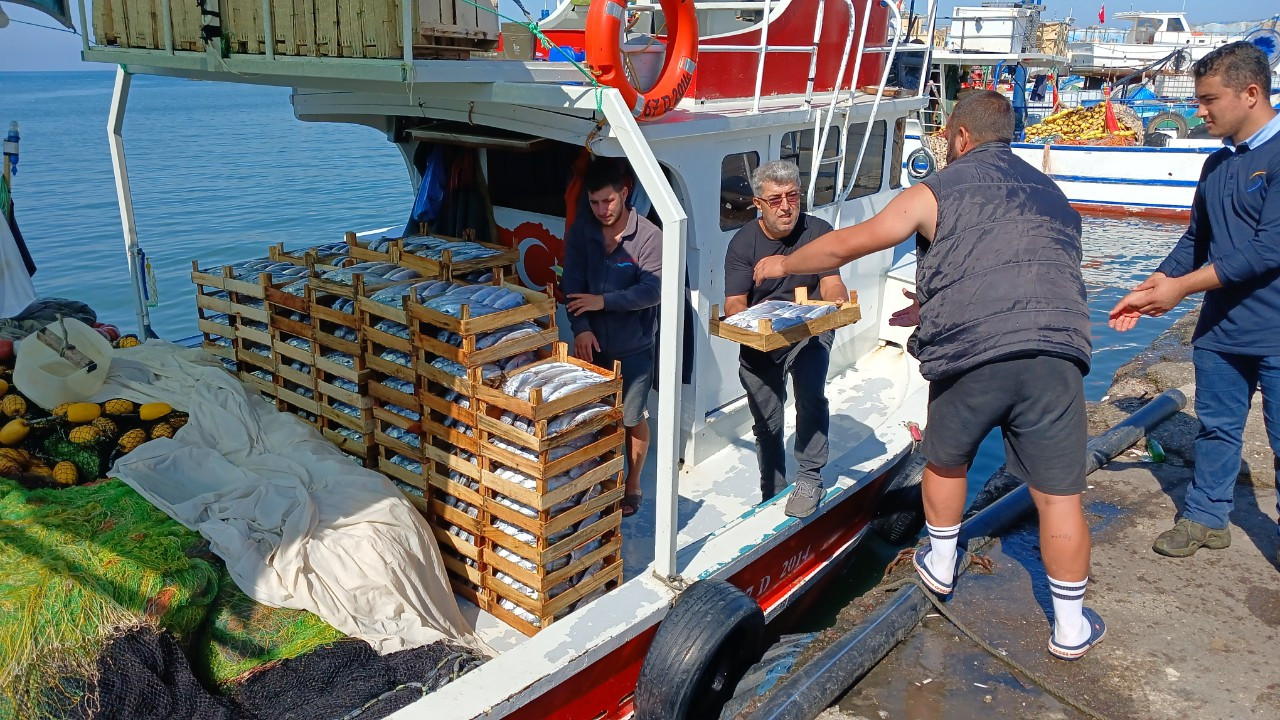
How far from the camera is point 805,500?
16.2 ft

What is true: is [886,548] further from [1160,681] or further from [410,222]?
[410,222]

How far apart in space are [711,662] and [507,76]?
2.80m

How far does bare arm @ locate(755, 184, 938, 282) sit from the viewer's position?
3385 mm

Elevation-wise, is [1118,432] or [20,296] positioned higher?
[20,296]

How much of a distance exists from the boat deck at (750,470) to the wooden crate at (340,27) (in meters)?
2.76

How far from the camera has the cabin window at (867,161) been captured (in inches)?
281

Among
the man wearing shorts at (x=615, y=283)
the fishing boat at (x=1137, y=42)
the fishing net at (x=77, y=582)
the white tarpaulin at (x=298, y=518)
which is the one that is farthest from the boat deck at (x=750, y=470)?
the fishing boat at (x=1137, y=42)

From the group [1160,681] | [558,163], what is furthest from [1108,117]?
[1160,681]

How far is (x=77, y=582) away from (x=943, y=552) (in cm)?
364

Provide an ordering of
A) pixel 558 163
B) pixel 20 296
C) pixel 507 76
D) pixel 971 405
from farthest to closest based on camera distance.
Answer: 1. pixel 558 163
2. pixel 20 296
3. pixel 507 76
4. pixel 971 405

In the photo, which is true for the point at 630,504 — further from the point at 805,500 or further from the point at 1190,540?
the point at 1190,540

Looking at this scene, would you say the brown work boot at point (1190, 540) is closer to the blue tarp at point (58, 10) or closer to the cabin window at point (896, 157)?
the cabin window at point (896, 157)

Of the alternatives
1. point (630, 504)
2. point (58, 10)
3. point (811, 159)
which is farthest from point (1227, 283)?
point (58, 10)

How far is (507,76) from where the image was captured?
3.96 m
